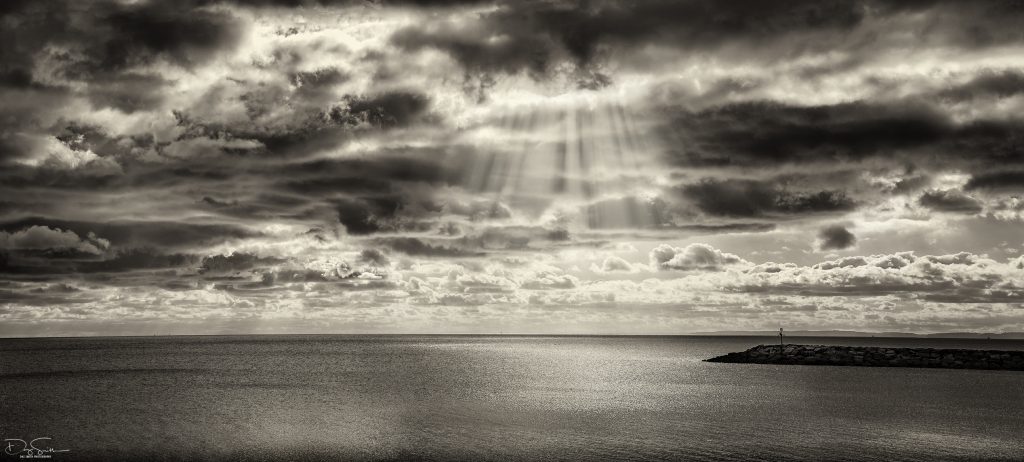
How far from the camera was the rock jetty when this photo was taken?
112938mm

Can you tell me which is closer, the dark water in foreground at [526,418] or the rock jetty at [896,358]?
the dark water in foreground at [526,418]

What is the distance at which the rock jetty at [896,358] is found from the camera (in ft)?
371

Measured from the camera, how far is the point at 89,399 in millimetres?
68812

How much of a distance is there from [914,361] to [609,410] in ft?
262
